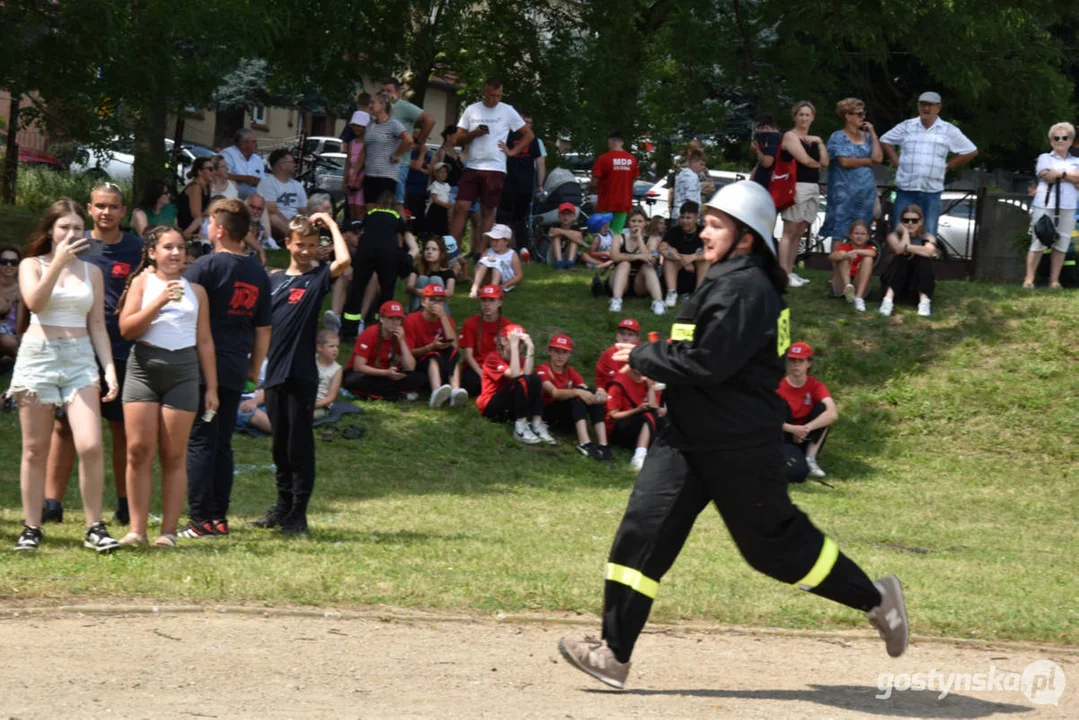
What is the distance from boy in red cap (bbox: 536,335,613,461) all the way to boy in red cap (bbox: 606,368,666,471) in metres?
0.14

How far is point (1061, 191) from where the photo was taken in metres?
17.9

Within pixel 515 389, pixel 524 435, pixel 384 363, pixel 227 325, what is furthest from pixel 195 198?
pixel 227 325

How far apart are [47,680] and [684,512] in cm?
254

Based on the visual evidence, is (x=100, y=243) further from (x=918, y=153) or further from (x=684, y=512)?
(x=918, y=153)

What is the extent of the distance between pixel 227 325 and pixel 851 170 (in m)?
10.8

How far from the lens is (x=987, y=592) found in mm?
8656

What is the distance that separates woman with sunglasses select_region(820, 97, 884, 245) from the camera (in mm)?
17484

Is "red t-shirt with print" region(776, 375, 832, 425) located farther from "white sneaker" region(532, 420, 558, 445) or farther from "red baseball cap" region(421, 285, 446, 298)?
"red baseball cap" region(421, 285, 446, 298)

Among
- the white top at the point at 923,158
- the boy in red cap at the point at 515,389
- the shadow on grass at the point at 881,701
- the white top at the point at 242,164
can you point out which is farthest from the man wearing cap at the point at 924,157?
the shadow on grass at the point at 881,701

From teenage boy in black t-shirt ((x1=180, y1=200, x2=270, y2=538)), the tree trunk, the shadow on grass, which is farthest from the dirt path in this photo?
the tree trunk

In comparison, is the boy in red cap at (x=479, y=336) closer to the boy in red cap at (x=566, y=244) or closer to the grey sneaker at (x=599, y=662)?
the boy in red cap at (x=566, y=244)

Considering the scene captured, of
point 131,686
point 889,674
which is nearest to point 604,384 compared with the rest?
point 889,674

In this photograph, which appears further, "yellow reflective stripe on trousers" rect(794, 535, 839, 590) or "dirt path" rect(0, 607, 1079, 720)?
"yellow reflective stripe on trousers" rect(794, 535, 839, 590)

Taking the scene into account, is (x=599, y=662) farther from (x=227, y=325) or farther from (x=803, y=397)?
(x=803, y=397)
